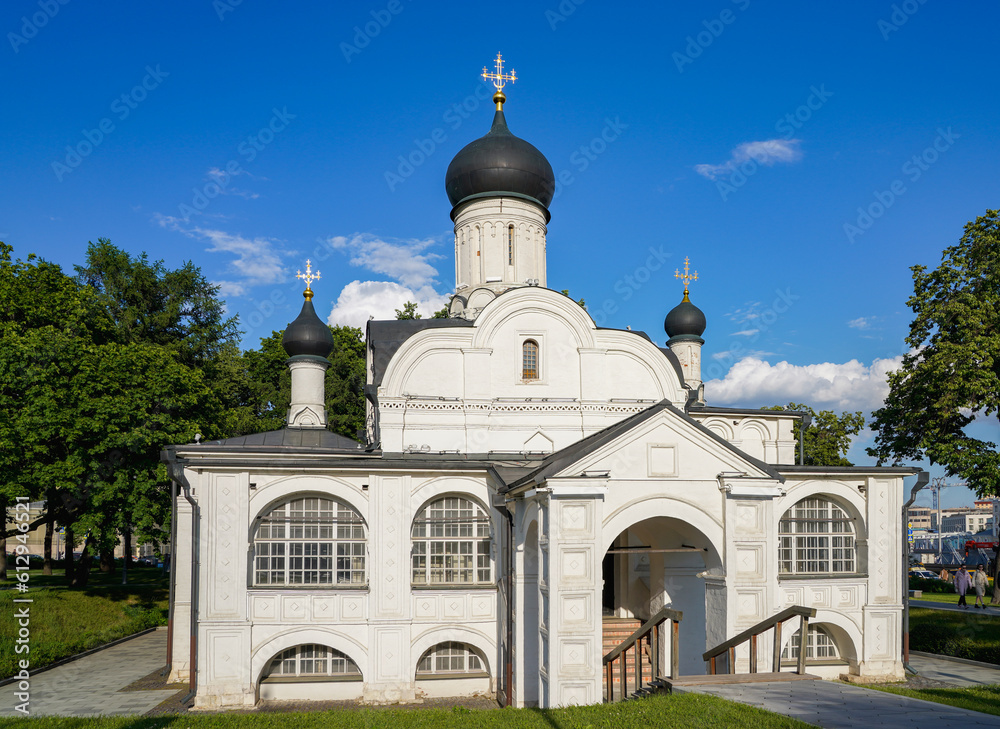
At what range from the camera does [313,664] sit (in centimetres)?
1488

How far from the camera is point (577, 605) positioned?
1216cm

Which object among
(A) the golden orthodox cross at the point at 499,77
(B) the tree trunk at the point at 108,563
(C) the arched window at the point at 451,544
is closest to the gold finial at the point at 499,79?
(A) the golden orthodox cross at the point at 499,77

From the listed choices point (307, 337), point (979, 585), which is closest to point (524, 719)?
point (307, 337)

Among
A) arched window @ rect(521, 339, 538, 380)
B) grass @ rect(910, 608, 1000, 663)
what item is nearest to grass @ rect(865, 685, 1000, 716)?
grass @ rect(910, 608, 1000, 663)

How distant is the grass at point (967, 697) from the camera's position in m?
8.23

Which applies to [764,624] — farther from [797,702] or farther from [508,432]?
[508,432]

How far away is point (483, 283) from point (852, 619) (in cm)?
1198

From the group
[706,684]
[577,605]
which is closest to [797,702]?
[706,684]

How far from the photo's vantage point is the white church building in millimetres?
12883

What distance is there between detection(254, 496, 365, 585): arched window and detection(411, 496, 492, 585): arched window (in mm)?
1205

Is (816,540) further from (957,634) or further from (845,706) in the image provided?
(845,706)

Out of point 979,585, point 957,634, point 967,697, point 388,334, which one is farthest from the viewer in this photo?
point 979,585

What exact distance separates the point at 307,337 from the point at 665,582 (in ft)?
37.5

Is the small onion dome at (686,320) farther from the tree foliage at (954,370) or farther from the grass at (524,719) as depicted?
the grass at (524,719)
